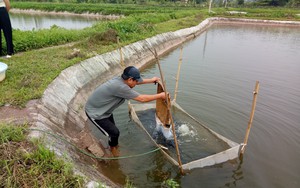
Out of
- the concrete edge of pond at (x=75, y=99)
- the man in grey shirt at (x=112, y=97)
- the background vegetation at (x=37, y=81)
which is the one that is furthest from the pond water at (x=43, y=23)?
the man in grey shirt at (x=112, y=97)

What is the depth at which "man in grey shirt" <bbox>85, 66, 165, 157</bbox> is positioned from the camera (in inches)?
184

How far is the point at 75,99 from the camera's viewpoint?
7.65 m

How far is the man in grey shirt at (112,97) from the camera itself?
467 centimetres

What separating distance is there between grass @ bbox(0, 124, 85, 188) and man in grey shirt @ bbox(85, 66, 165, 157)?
147cm

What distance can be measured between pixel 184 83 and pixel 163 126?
16.8ft

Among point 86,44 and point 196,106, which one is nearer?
point 196,106

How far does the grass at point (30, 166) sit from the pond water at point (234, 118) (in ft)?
5.92

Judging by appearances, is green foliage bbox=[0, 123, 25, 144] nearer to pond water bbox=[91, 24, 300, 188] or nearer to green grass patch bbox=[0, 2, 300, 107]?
green grass patch bbox=[0, 2, 300, 107]

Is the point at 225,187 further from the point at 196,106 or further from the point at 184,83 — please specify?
the point at 184,83

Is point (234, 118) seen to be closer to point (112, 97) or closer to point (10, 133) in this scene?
point (112, 97)

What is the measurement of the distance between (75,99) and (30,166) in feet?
14.1

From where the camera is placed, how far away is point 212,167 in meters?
5.35

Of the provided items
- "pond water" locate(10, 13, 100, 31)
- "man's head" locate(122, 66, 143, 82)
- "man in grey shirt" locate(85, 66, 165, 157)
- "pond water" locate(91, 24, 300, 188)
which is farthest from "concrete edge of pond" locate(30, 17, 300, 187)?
"pond water" locate(10, 13, 100, 31)

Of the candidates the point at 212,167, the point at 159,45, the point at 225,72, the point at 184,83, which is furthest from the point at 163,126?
the point at 159,45
